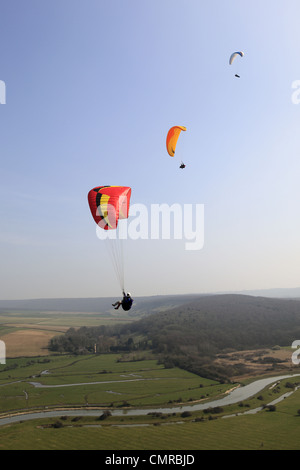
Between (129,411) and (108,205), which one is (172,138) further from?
(129,411)

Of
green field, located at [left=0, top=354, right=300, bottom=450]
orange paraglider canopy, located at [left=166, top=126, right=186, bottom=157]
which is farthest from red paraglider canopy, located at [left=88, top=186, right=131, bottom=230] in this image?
green field, located at [left=0, top=354, right=300, bottom=450]

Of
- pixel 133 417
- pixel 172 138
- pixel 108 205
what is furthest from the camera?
pixel 133 417

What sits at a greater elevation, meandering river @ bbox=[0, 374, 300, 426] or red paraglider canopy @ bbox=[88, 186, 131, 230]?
red paraglider canopy @ bbox=[88, 186, 131, 230]

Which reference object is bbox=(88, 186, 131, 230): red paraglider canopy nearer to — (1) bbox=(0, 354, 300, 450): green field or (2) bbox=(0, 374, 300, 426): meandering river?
(1) bbox=(0, 354, 300, 450): green field

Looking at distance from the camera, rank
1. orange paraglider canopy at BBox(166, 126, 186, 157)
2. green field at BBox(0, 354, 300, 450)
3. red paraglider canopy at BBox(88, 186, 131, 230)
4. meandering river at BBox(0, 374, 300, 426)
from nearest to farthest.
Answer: red paraglider canopy at BBox(88, 186, 131, 230), orange paraglider canopy at BBox(166, 126, 186, 157), green field at BBox(0, 354, 300, 450), meandering river at BBox(0, 374, 300, 426)

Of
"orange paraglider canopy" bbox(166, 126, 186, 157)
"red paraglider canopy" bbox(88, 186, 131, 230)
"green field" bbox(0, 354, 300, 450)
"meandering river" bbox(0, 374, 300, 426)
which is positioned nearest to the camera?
"red paraglider canopy" bbox(88, 186, 131, 230)

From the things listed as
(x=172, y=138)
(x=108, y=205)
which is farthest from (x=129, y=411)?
(x=172, y=138)

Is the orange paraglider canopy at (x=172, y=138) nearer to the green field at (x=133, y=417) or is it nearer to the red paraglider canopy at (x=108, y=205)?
the red paraglider canopy at (x=108, y=205)

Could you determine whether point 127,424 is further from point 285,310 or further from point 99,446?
point 285,310

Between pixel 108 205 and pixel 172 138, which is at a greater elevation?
pixel 172 138

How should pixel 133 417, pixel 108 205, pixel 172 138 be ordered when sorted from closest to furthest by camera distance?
pixel 108 205, pixel 172 138, pixel 133 417

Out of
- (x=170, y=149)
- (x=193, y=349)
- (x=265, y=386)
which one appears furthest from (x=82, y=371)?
(x=170, y=149)
